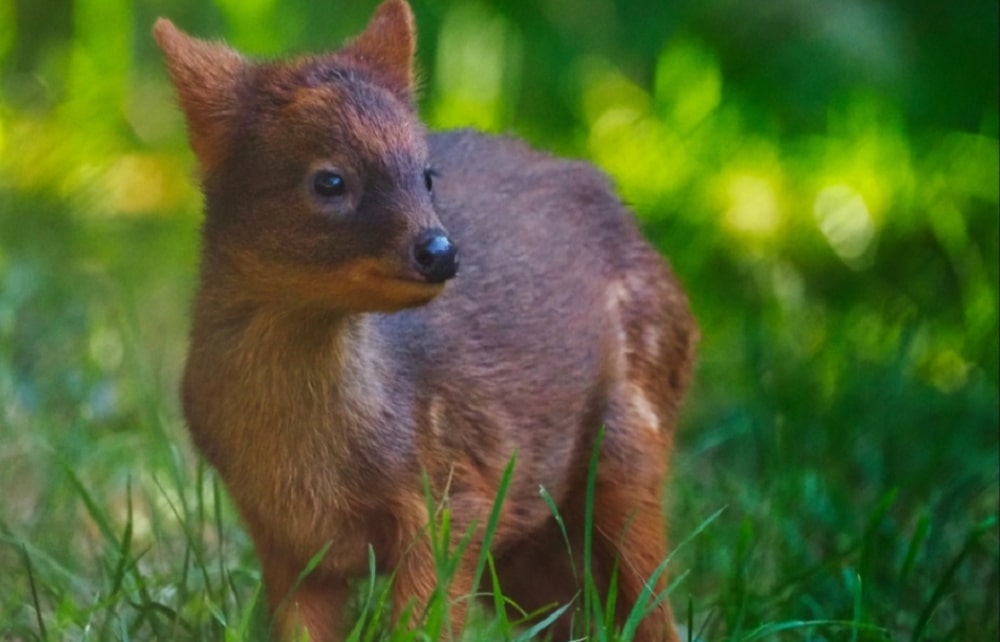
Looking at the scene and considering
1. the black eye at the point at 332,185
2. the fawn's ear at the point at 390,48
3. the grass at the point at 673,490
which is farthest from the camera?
the grass at the point at 673,490

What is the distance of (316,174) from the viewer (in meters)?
3.85

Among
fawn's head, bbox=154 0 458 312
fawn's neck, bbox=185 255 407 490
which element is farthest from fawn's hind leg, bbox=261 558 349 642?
fawn's head, bbox=154 0 458 312

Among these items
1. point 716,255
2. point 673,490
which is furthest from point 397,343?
point 716,255

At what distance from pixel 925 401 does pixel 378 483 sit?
2961 mm

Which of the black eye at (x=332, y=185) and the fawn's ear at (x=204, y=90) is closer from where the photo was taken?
the black eye at (x=332, y=185)

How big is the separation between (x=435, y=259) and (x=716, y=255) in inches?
167

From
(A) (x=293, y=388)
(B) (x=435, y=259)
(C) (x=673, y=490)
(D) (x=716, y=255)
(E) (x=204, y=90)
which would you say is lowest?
(C) (x=673, y=490)

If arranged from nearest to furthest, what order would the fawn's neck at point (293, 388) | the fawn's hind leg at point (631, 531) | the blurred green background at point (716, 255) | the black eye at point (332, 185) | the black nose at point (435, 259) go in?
1. the black nose at point (435, 259)
2. the black eye at point (332, 185)
3. the fawn's neck at point (293, 388)
4. the fawn's hind leg at point (631, 531)
5. the blurred green background at point (716, 255)

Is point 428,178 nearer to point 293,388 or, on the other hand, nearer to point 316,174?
point 316,174

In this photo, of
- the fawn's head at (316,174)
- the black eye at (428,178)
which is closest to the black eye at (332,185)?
the fawn's head at (316,174)

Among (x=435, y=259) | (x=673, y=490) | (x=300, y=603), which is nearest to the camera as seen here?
(x=435, y=259)

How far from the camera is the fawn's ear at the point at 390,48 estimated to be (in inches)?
164

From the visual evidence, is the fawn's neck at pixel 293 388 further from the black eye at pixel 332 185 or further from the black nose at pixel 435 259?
the black nose at pixel 435 259

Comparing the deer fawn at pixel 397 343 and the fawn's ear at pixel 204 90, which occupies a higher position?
the fawn's ear at pixel 204 90
